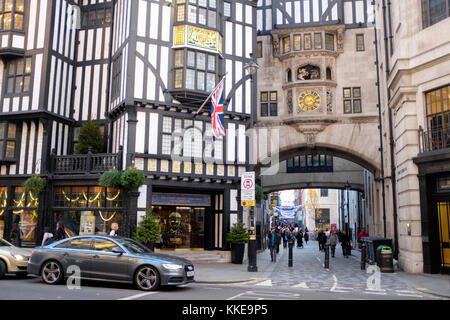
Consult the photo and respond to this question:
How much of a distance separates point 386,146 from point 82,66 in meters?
17.6

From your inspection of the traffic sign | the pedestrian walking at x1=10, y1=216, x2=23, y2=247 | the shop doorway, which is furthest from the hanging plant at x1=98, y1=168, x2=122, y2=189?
the shop doorway

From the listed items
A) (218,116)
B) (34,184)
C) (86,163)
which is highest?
(218,116)

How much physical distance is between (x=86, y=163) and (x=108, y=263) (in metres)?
10.3

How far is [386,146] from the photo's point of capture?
76.2 feet

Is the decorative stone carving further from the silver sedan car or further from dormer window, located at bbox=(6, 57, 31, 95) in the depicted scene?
the silver sedan car

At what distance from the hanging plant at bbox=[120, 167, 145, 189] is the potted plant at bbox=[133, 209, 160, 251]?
1502mm

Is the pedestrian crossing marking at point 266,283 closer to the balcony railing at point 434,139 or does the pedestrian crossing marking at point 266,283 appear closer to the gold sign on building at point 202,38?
the balcony railing at point 434,139

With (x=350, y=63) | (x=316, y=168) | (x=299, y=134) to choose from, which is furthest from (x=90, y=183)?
(x=316, y=168)

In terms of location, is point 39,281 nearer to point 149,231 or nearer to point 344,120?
point 149,231

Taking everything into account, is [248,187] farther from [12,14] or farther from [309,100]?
[12,14]

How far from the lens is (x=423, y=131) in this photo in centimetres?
1623

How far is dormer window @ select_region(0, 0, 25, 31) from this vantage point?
68.6ft

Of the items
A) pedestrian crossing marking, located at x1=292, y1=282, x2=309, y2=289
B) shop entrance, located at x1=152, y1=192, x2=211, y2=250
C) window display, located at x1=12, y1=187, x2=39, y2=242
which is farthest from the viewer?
shop entrance, located at x1=152, y1=192, x2=211, y2=250

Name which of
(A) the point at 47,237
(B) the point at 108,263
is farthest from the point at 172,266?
(A) the point at 47,237
